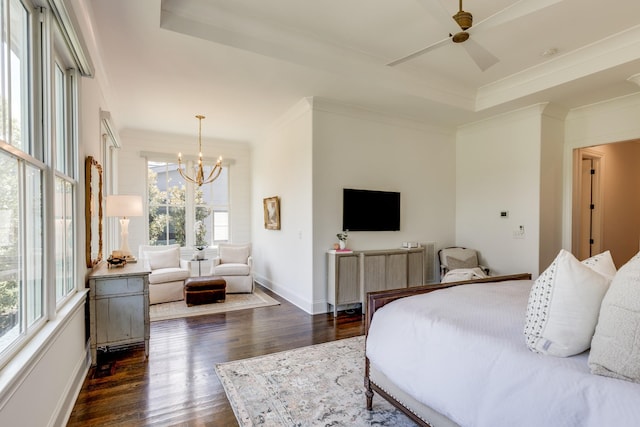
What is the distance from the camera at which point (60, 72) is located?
8.38 ft

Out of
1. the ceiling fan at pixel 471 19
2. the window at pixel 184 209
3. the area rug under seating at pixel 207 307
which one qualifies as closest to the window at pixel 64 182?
the area rug under seating at pixel 207 307

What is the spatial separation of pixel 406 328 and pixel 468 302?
0.47 m

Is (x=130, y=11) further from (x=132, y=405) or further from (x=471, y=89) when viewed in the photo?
(x=471, y=89)

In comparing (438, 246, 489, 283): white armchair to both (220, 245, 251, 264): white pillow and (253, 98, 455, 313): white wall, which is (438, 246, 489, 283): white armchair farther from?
(220, 245, 251, 264): white pillow

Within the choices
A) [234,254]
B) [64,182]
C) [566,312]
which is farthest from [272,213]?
[566,312]

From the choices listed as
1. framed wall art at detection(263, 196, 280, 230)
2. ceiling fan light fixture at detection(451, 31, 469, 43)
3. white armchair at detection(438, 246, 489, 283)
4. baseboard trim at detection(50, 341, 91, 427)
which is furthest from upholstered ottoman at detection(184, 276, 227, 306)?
ceiling fan light fixture at detection(451, 31, 469, 43)

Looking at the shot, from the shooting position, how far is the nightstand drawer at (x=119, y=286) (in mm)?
2971

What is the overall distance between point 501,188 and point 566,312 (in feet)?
13.7

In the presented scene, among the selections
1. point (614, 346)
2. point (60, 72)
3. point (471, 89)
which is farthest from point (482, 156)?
point (60, 72)

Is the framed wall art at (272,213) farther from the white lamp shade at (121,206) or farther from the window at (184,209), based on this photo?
the white lamp shade at (121,206)

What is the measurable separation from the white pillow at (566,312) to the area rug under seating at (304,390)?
1183 mm

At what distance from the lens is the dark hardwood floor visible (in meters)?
2.27

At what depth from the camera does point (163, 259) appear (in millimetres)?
5473

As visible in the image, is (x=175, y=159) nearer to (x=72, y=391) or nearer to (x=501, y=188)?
(x=72, y=391)
